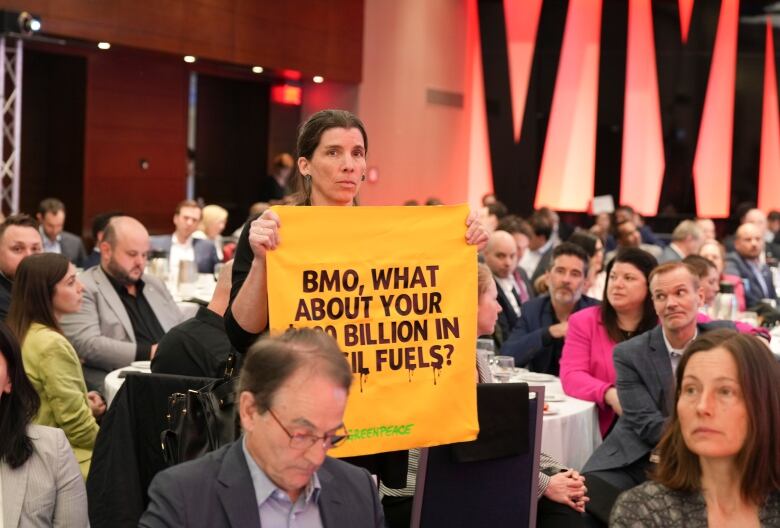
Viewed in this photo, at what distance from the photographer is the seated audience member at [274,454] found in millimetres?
1952

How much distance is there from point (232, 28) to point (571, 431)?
9192 millimetres

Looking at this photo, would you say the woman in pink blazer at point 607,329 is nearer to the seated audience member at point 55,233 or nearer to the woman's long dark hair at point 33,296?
the woman's long dark hair at point 33,296

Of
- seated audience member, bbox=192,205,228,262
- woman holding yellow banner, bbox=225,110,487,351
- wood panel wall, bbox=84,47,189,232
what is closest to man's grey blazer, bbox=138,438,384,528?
woman holding yellow banner, bbox=225,110,487,351

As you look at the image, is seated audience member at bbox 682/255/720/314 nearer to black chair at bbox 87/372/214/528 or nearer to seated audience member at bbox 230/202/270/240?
seated audience member at bbox 230/202/270/240

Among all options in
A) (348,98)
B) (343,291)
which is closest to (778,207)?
(348,98)

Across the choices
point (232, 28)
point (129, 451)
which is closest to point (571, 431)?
point (129, 451)

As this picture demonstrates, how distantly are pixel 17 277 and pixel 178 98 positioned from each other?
9.90m

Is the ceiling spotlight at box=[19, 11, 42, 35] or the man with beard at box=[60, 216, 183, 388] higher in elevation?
the ceiling spotlight at box=[19, 11, 42, 35]

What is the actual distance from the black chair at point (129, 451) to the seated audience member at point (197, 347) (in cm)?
48

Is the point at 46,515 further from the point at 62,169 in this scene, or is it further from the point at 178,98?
the point at 178,98

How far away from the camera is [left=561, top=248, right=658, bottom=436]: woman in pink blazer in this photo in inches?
192

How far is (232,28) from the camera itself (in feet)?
42.1

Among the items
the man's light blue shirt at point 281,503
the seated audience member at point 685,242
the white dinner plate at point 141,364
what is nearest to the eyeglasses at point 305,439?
the man's light blue shirt at point 281,503

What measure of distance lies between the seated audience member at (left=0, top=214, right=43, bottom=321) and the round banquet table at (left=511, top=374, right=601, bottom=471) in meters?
2.68
